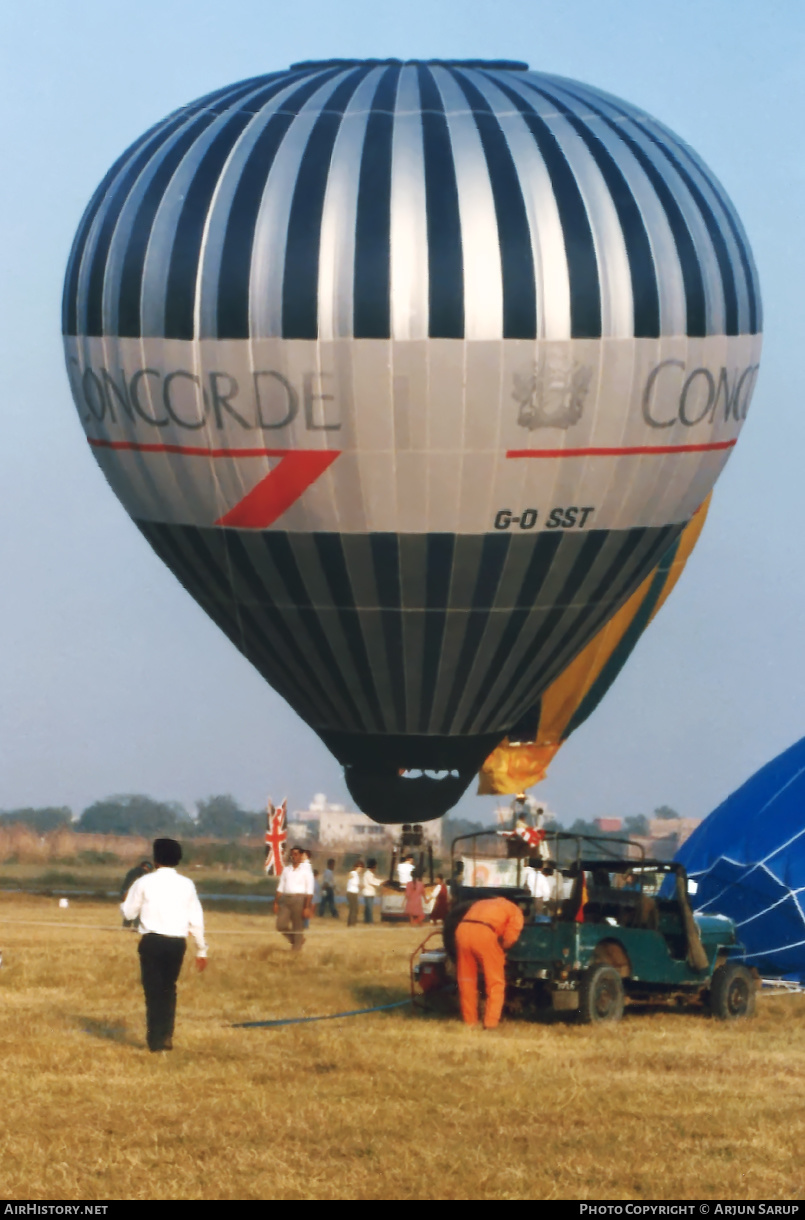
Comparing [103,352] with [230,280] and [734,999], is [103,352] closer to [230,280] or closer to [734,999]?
[230,280]

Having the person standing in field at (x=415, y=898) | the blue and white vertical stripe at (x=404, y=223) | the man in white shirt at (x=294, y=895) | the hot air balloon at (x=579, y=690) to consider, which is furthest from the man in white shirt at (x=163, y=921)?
the hot air balloon at (x=579, y=690)

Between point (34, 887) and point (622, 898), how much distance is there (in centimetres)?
2606

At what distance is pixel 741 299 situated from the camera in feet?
82.6

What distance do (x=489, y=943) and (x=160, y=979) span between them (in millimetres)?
3287

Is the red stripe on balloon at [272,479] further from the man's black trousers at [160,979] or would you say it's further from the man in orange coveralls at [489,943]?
the man's black trousers at [160,979]

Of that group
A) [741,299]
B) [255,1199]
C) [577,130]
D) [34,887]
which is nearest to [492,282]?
[577,130]

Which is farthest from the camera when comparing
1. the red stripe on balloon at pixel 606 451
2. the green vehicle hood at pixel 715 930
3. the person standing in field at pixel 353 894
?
the person standing in field at pixel 353 894

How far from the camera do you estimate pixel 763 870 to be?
22.1 m

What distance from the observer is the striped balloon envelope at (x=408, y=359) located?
74.3ft

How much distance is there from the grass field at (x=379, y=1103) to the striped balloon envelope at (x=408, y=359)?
18.9 ft

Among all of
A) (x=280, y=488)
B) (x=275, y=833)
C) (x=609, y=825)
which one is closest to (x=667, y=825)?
(x=609, y=825)

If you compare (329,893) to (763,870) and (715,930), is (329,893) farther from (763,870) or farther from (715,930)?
(715,930)

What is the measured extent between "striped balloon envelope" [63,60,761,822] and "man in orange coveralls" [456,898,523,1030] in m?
7.15
